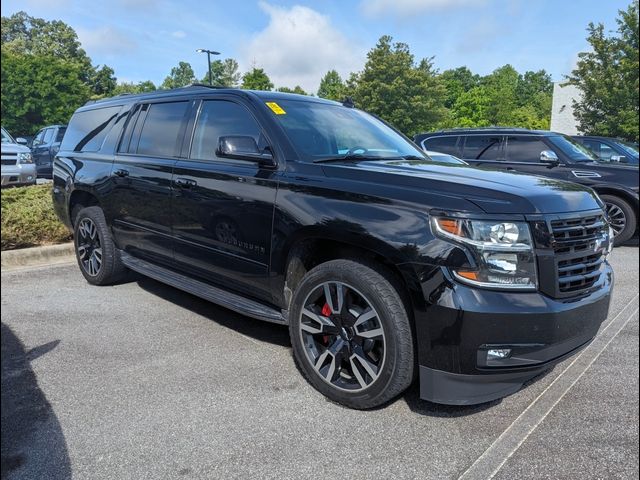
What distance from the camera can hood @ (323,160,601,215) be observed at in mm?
2492

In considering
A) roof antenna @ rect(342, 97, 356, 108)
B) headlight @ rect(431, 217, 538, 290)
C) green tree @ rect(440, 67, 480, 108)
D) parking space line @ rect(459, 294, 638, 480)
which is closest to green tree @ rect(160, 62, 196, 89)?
roof antenna @ rect(342, 97, 356, 108)

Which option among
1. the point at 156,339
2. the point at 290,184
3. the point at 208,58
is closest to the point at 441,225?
the point at 290,184

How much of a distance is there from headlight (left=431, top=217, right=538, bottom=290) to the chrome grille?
0.20 meters

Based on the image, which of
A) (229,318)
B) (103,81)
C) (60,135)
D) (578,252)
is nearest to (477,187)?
(578,252)

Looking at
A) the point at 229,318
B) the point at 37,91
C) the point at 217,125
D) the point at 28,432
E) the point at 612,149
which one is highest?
the point at 612,149

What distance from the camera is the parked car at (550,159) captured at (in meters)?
8.02

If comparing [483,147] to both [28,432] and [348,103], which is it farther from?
[28,432]

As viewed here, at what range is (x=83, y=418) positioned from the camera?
2.65m

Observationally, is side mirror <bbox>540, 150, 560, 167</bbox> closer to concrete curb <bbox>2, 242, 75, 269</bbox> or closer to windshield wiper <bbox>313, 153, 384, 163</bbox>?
windshield wiper <bbox>313, 153, 384, 163</bbox>

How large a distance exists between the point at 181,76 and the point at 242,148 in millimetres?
2362

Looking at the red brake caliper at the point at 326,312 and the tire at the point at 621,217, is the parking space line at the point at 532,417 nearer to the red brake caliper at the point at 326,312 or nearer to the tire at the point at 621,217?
the red brake caliper at the point at 326,312

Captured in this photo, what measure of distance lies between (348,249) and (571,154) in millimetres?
7267

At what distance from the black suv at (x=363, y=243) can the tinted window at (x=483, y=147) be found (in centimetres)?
558

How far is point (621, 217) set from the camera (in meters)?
8.05
